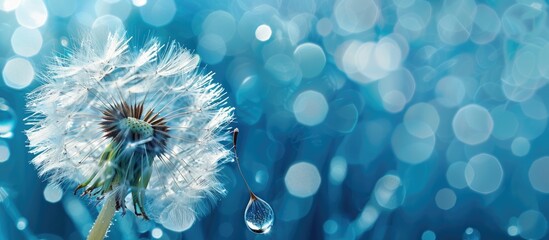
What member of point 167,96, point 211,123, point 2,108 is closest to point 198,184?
point 211,123

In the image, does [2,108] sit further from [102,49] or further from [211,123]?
[211,123]

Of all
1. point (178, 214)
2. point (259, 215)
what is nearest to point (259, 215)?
point (259, 215)

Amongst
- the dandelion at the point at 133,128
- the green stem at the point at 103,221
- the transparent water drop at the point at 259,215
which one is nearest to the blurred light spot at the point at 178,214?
the dandelion at the point at 133,128

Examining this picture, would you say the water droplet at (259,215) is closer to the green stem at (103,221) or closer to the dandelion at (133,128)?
the dandelion at (133,128)

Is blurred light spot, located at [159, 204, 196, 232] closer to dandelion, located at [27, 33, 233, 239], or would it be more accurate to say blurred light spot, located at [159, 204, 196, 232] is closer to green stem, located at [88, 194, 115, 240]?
dandelion, located at [27, 33, 233, 239]

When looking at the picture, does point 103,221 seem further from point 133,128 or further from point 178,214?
point 178,214

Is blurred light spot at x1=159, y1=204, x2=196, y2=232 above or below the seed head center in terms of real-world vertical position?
below

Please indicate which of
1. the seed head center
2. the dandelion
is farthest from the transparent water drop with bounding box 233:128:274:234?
the seed head center
